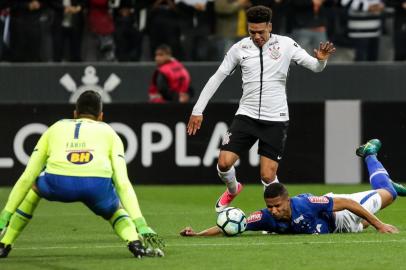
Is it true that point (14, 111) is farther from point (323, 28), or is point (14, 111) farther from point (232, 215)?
point (232, 215)

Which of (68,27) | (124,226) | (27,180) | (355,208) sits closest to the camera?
(27,180)

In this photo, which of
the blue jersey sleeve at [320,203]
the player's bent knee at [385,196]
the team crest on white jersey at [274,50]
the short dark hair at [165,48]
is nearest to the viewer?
the blue jersey sleeve at [320,203]

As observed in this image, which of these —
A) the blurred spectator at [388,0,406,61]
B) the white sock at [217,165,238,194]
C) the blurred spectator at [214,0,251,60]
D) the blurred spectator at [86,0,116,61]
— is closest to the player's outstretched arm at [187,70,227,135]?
the white sock at [217,165,238,194]

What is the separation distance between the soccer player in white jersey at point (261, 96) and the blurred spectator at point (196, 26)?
8596mm

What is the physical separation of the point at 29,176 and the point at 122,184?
73 centimetres

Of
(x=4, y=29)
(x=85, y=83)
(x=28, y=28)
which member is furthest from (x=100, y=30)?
(x=4, y=29)

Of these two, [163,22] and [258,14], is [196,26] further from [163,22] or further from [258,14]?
[258,14]

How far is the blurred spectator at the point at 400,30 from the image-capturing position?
21000 mm

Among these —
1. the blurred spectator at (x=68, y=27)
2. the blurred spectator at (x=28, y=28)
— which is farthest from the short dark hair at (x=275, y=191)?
the blurred spectator at (x=28, y=28)

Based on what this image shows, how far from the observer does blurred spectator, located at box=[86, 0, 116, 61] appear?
20.5 metres

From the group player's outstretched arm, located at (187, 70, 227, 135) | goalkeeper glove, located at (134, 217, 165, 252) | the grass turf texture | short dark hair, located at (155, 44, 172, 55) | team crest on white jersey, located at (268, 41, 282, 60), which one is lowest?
the grass turf texture

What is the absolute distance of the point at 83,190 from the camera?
9375 millimetres

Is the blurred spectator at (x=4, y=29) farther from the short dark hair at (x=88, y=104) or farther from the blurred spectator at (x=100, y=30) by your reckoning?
the short dark hair at (x=88, y=104)

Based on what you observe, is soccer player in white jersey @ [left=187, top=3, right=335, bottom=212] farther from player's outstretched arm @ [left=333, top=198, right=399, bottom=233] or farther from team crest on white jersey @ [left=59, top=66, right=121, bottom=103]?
team crest on white jersey @ [left=59, top=66, right=121, bottom=103]
